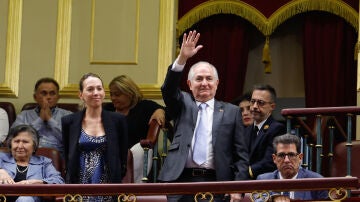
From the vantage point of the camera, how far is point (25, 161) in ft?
20.7

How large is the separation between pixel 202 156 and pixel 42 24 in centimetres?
352

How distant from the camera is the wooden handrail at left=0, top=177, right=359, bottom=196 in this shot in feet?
16.3

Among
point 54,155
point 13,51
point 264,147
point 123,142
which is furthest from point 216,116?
point 13,51

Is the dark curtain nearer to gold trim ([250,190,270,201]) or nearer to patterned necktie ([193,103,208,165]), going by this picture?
patterned necktie ([193,103,208,165])

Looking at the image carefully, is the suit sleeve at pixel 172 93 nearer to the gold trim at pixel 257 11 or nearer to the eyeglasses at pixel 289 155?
the eyeglasses at pixel 289 155

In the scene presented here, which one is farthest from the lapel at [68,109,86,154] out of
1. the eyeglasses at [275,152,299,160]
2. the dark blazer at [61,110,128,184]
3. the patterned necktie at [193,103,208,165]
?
the eyeglasses at [275,152,299,160]

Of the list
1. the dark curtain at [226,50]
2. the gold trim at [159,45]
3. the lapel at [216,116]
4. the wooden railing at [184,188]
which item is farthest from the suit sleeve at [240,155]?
the dark curtain at [226,50]

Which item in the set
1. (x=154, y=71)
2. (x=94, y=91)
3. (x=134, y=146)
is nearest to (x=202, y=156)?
(x=94, y=91)

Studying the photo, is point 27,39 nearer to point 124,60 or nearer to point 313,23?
point 124,60

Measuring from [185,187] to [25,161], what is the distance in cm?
166

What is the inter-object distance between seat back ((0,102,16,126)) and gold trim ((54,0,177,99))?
0.47 meters

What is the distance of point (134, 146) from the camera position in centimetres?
711

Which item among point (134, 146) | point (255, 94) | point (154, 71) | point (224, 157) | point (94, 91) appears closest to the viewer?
point (224, 157)

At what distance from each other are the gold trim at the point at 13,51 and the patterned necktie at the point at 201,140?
3.19 metres
